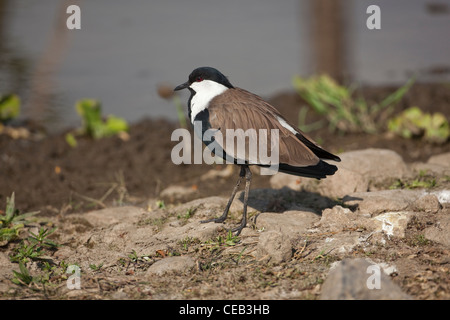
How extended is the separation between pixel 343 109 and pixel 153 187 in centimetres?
246

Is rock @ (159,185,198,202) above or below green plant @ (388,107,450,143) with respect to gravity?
below

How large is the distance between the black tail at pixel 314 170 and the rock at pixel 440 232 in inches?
31.1

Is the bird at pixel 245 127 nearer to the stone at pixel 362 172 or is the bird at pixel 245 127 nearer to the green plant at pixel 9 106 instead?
the stone at pixel 362 172

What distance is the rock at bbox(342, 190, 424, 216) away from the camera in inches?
178

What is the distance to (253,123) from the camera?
458 centimetres

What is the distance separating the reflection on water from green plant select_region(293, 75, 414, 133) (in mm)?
1856

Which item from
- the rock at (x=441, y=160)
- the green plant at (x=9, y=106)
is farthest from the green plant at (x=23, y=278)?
the green plant at (x=9, y=106)

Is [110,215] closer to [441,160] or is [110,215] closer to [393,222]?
[393,222]

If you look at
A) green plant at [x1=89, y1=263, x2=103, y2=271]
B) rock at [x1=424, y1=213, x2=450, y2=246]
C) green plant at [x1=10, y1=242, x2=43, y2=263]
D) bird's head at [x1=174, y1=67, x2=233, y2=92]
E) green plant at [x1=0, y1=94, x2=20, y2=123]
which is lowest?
green plant at [x1=89, y1=263, x2=103, y2=271]

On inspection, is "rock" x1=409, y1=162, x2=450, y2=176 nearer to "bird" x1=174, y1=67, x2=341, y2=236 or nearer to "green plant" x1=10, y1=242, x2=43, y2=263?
"bird" x1=174, y1=67, x2=341, y2=236

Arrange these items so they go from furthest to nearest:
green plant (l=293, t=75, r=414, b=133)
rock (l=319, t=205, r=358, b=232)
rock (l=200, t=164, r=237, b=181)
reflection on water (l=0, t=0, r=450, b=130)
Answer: reflection on water (l=0, t=0, r=450, b=130) → green plant (l=293, t=75, r=414, b=133) → rock (l=200, t=164, r=237, b=181) → rock (l=319, t=205, r=358, b=232)

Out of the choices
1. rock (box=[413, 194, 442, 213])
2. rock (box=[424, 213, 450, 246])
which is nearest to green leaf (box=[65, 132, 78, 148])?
rock (box=[413, 194, 442, 213])

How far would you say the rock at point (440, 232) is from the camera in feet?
13.0
